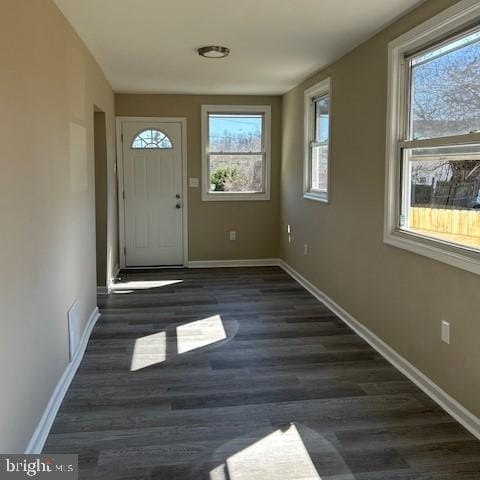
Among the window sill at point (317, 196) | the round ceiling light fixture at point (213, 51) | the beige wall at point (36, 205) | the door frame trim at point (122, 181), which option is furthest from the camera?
the door frame trim at point (122, 181)

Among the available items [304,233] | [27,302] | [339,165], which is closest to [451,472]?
[27,302]

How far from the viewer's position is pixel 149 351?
382cm

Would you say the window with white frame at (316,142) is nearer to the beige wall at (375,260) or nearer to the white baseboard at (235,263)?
the beige wall at (375,260)

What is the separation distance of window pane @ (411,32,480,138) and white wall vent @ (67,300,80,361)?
256 cm

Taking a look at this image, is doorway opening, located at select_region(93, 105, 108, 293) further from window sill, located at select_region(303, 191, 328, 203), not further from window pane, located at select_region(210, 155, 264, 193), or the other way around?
window sill, located at select_region(303, 191, 328, 203)

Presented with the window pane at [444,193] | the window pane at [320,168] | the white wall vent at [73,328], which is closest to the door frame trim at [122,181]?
the window pane at [320,168]

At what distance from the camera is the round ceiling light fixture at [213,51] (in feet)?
14.0

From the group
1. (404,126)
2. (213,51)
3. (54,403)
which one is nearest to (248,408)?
(54,403)

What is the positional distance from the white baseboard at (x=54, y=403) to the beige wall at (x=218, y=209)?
3238 millimetres

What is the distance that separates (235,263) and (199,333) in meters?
3.03

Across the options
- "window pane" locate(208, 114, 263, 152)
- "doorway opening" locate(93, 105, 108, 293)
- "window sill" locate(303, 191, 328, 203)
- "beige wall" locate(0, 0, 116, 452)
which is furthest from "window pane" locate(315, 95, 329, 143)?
"beige wall" locate(0, 0, 116, 452)

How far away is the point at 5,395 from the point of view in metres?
2.04

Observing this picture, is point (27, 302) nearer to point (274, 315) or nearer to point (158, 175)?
point (274, 315)

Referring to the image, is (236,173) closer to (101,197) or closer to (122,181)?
(122,181)
